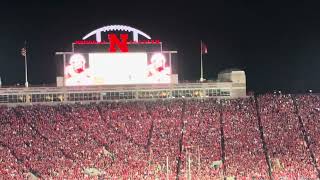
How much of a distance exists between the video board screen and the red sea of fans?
2.96m

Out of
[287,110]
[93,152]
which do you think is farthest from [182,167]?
[287,110]

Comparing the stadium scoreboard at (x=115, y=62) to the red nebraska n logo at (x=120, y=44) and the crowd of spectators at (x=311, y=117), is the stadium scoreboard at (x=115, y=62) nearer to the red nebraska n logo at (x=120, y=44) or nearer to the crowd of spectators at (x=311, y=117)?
the red nebraska n logo at (x=120, y=44)

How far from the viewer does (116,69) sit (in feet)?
245

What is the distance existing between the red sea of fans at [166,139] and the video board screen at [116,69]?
2.96 metres

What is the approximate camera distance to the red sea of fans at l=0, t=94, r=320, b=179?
58688mm

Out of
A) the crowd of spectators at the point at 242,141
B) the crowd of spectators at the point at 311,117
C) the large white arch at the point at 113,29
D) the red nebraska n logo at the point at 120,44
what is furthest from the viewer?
the red nebraska n logo at the point at 120,44

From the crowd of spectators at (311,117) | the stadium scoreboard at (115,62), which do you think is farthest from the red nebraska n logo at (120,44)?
the crowd of spectators at (311,117)

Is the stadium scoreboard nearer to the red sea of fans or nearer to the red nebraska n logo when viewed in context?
the red nebraska n logo

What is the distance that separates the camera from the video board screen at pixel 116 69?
73.9 metres

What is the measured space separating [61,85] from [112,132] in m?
10.7

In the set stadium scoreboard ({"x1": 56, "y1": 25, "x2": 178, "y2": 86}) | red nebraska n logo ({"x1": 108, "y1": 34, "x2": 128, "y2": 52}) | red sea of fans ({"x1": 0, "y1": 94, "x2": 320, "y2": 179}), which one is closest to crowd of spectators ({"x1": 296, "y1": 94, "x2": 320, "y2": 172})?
red sea of fans ({"x1": 0, "y1": 94, "x2": 320, "y2": 179})

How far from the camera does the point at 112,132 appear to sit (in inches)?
2621

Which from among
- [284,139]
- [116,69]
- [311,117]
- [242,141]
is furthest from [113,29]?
[311,117]

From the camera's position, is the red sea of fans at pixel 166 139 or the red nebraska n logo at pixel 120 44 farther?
the red nebraska n logo at pixel 120 44
